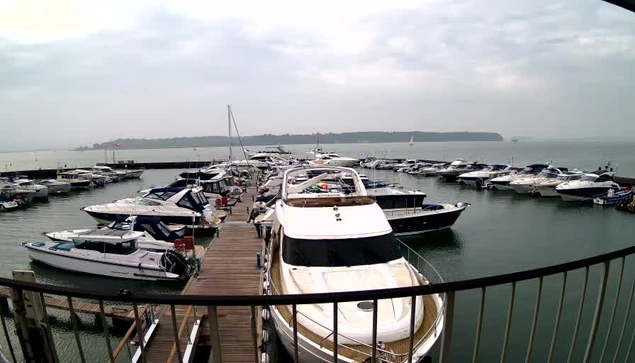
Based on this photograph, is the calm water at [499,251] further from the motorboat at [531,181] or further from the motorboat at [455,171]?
the motorboat at [455,171]

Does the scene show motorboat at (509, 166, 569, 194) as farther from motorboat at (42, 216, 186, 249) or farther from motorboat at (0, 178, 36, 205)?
motorboat at (0, 178, 36, 205)

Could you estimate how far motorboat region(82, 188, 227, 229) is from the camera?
793 inches

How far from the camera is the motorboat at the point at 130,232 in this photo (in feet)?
44.8

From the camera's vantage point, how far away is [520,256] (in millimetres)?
16750

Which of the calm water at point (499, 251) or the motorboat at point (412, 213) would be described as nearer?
the calm water at point (499, 251)

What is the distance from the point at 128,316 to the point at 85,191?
37761 millimetres

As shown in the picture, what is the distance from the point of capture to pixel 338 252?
7.66 metres

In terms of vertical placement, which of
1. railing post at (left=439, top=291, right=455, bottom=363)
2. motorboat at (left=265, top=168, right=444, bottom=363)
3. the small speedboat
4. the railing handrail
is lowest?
the small speedboat

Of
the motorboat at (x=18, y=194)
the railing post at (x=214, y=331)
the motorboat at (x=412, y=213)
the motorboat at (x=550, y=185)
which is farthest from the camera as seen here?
the motorboat at (x=550, y=185)

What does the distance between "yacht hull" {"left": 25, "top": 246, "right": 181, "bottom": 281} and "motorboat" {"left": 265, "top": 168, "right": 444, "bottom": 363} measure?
6.05m

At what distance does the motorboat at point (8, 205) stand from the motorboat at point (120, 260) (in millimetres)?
20379

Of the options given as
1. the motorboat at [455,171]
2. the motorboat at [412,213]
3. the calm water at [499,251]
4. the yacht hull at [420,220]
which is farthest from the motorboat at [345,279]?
the motorboat at [455,171]

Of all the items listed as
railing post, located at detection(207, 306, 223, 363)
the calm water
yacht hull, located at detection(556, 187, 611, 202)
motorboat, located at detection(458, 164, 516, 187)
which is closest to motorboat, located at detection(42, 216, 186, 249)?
the calm water

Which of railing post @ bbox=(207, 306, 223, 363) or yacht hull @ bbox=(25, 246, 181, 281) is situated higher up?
railing post @ bbox=(207, 306, 223, 363)
